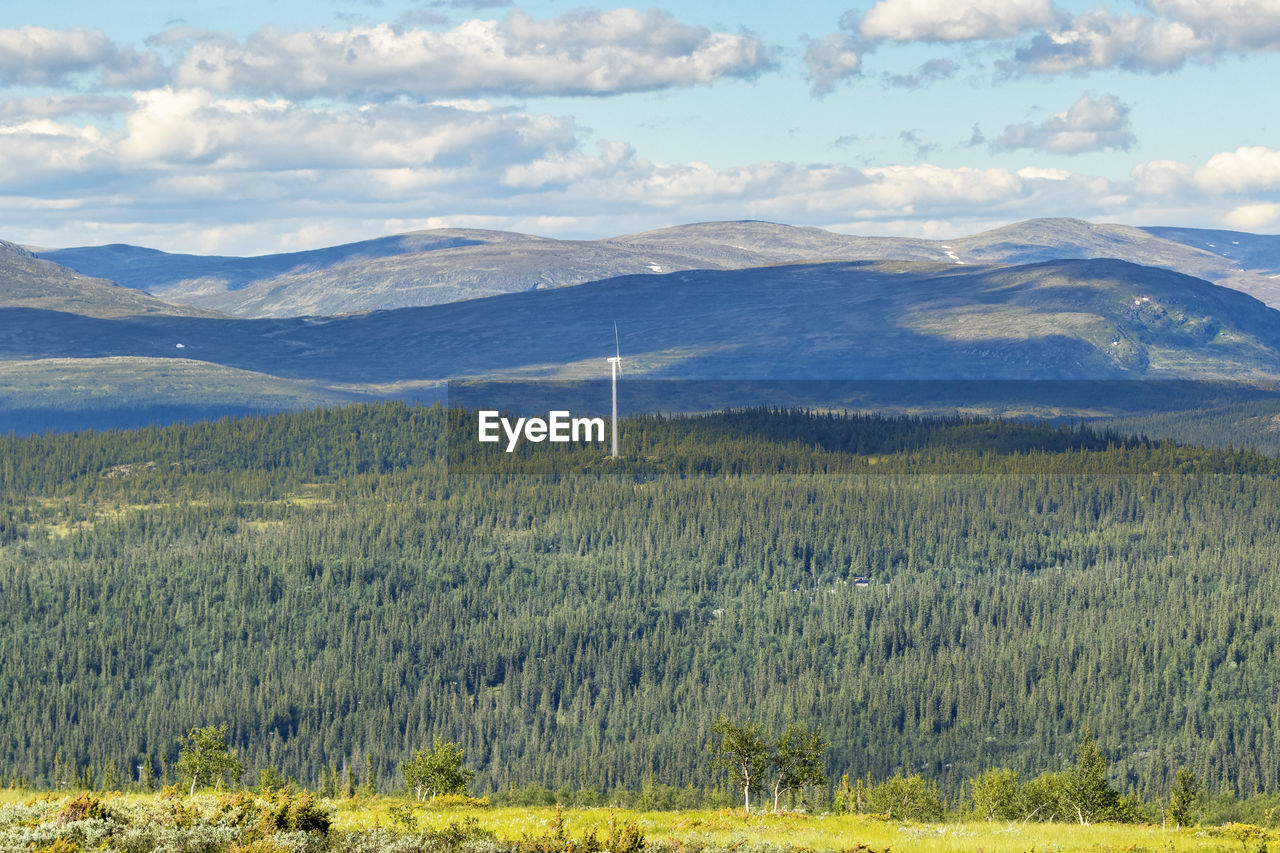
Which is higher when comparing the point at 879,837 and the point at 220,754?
the point at 879,837

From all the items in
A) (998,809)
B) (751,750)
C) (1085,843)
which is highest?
(1085,843)

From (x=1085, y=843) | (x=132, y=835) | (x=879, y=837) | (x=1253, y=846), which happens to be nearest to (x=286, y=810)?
(x=132, y=835)

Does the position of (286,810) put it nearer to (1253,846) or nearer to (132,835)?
(132,835)

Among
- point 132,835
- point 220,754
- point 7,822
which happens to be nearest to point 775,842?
point 132,835

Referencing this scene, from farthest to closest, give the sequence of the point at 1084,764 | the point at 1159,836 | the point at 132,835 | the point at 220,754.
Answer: the point at 220,754
the point at 1084,764
the point at 1159,836
the point at 132,835

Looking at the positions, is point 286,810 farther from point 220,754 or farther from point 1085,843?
point 220,754

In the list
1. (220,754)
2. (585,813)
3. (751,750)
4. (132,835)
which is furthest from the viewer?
(220,754)

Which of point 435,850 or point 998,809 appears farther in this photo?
point 998,809
